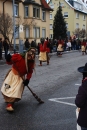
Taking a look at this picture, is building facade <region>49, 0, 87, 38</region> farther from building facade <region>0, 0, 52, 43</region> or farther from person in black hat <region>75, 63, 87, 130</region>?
person in black hat <region>75, 63, 87, 130</region>

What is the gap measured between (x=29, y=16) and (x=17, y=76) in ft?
114

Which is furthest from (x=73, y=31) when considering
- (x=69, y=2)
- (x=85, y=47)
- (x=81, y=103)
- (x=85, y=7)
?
Result: (x=81, y=103)

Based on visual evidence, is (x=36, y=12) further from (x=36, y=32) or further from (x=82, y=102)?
(x=82, y=102)

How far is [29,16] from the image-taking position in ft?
135

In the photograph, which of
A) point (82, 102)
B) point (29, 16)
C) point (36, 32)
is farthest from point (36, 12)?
point (82, 102)

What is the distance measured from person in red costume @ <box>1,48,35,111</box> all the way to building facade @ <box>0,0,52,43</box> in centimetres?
2882

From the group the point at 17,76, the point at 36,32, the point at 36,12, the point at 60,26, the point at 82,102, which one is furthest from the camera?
the point at 60,26

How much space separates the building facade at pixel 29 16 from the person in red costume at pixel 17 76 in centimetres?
2882

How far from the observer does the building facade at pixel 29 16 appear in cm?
3733

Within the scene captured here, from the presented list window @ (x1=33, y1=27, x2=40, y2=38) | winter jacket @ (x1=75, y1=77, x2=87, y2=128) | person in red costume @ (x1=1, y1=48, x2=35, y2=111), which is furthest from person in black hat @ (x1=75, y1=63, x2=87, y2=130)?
window @ (x1=33, y1=27, x2=40, y2=38)

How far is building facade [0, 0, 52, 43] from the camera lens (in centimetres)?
3733

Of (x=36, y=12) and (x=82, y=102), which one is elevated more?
(x=36, y=12)

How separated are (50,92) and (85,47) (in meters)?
22.7

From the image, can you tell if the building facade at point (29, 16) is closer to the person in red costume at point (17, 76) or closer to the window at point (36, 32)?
the window at point (36, 32)
